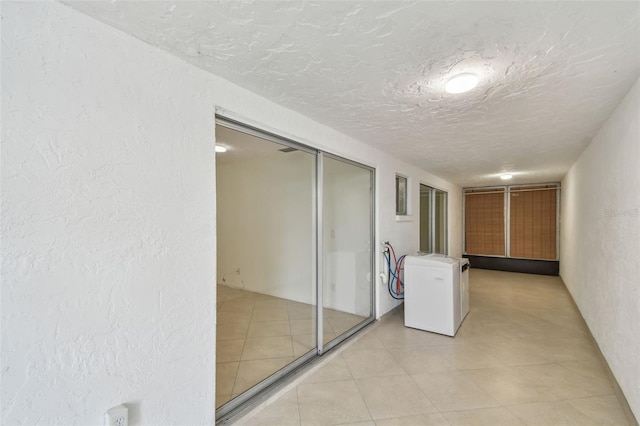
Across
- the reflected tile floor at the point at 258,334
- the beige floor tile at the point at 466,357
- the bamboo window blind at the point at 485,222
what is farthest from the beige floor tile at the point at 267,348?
the bamboo window blind at the point at 485,222

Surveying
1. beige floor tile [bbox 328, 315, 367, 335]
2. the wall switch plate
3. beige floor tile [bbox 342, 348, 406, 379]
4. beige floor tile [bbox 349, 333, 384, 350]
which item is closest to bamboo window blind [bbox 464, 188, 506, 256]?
beige floor tile [bbox 328, 315, 367, 335]

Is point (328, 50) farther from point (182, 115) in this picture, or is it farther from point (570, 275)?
point (570, 275)

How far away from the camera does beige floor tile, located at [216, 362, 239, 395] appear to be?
2084mm

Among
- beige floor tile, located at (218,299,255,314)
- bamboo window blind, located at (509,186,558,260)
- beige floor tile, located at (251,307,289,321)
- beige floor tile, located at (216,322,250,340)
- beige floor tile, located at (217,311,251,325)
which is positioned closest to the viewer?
beige floor tile, located at (216,322,250,340)

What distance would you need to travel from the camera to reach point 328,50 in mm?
1420

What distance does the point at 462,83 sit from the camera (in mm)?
1688

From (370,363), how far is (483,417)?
937mm

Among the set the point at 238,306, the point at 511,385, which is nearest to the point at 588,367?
the point at 511,385

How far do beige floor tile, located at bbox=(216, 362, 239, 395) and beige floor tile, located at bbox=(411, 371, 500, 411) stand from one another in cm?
148

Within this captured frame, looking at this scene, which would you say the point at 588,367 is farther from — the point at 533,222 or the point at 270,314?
the point at 533,222

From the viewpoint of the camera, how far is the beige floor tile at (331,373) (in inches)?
89.5

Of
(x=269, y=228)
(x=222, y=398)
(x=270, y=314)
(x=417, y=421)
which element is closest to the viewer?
(x=417, y=421)

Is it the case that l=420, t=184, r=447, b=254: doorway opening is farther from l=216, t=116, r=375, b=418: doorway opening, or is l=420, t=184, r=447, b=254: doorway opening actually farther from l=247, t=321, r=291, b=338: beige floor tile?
l=247, t=321, r=291, b=338: beige floor tile

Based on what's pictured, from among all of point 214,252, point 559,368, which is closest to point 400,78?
point 214,252
